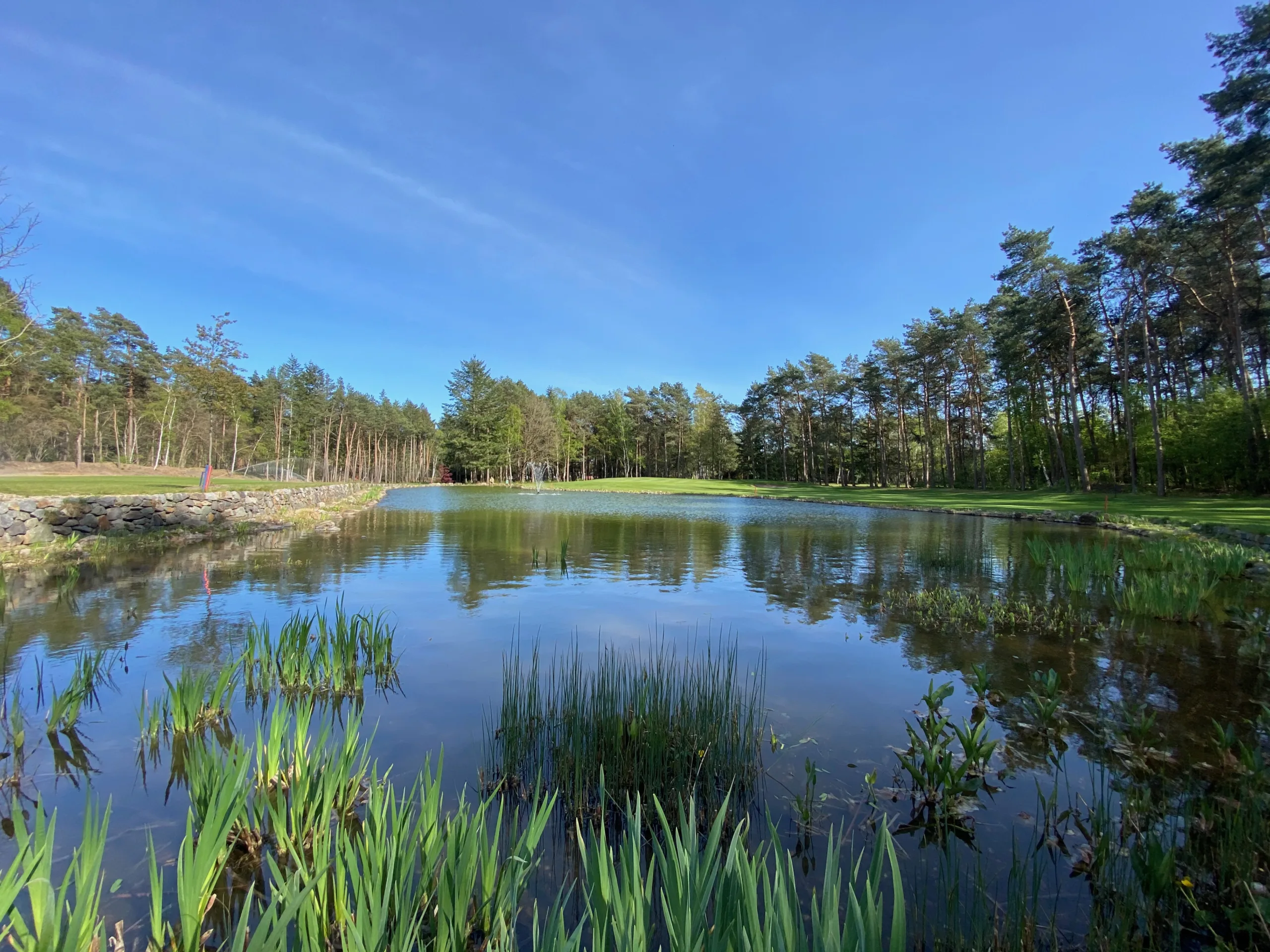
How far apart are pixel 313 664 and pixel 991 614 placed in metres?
8.54

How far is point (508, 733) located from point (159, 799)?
6.83 ft

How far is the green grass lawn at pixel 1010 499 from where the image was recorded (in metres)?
20.1

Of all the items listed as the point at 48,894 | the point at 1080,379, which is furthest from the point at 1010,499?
the point at 48,894

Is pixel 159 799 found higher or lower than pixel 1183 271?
lower

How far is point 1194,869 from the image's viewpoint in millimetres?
2863

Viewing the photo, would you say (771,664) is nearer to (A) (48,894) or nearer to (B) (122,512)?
(A) (48,894)

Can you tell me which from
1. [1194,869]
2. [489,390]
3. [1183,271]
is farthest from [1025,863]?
[489,390]

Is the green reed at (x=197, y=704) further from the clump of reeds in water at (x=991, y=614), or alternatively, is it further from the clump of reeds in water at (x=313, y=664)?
the clump of reeds in water at (x=991, y=614)

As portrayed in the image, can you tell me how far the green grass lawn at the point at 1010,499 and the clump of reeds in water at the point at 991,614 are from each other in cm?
1148

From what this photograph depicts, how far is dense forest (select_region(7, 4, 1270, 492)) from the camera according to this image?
24.4 m

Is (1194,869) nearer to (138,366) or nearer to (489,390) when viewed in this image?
(138,366)

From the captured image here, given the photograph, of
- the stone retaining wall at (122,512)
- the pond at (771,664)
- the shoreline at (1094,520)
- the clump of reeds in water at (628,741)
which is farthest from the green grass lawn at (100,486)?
the shoreline at (1094,520)

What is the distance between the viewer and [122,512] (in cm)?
1437

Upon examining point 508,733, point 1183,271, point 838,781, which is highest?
point 1183,271
